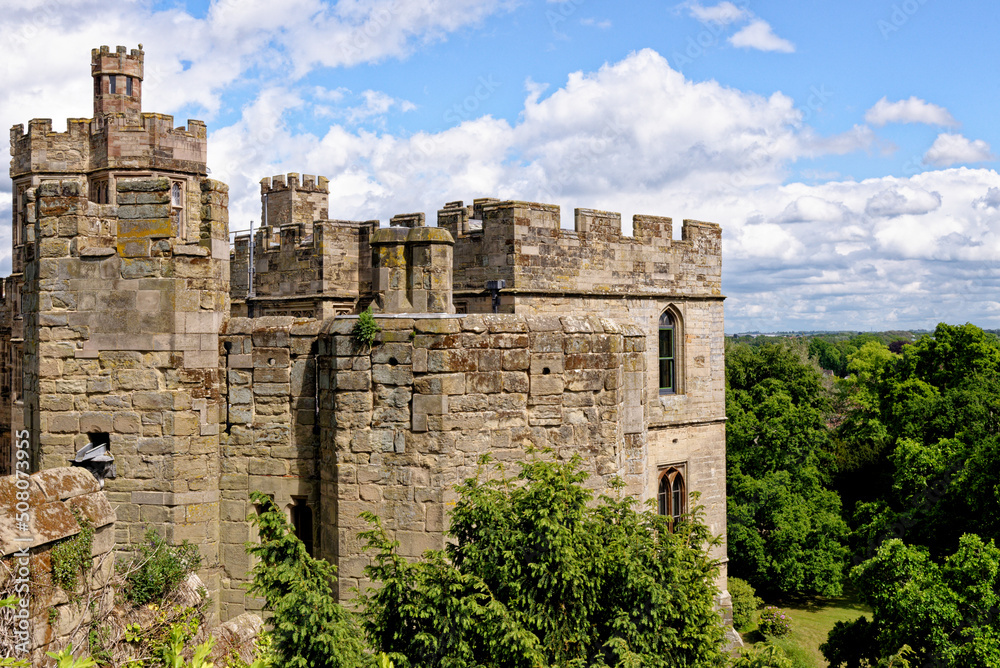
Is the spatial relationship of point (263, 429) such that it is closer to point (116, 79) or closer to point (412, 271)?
point (412, 271)

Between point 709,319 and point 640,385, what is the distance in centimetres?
1261

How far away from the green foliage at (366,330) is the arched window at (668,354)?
541 inches

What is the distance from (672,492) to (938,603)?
760cm

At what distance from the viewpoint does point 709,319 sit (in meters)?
22.4

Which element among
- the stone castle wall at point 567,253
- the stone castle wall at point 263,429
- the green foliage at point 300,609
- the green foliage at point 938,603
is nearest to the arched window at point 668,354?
the stone castle wall at point 567,253

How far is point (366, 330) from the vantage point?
890 cm

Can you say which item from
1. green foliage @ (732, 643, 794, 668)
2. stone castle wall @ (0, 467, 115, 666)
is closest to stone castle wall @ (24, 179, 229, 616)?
stone castle wall @ (0, 467, 115, 666)

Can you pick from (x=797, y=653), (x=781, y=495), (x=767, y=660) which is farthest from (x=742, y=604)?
(x=767, y=660)

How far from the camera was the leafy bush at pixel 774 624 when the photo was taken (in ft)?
83.8

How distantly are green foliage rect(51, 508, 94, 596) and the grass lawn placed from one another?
736 inches

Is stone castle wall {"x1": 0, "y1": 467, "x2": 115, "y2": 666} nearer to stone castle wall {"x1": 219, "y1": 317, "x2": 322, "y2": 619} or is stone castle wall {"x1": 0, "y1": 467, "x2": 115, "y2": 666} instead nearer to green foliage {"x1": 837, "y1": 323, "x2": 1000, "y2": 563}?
stone castle wall {"x1": 219, "y1": 317, "x2": 322, "y2": 619}

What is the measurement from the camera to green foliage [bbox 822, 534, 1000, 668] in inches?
579

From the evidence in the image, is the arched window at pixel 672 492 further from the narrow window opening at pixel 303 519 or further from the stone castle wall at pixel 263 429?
the stone castle wall at pixel 263 429

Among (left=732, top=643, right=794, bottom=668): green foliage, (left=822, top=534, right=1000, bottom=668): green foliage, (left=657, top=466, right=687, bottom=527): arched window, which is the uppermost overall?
(left=732, top=643, right=794, bottom=668): green foliage
